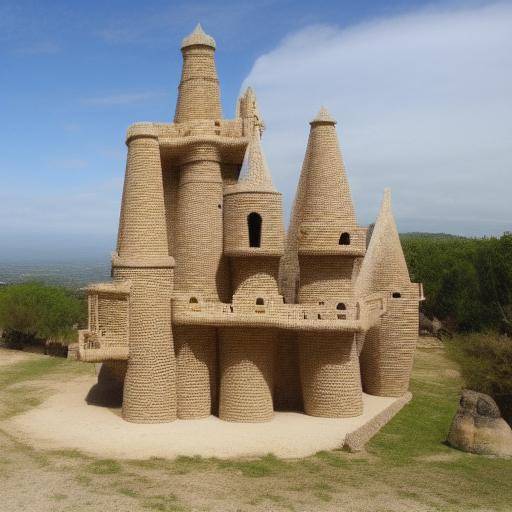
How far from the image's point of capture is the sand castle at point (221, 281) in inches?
687

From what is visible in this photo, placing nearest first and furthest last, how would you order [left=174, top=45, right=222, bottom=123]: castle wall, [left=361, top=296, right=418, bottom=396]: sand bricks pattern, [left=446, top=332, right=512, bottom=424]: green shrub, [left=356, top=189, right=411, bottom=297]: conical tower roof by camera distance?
[left=446, top=332, right=512, bottom=424]: green shrub → [left=174, top=45, right=222, bottom=123]: castle wall → [left=361, top=296, right=418, bottom=396]: sand bricks pattern → [left=356, top=189, right=411, bottom=297]: conical tower roof

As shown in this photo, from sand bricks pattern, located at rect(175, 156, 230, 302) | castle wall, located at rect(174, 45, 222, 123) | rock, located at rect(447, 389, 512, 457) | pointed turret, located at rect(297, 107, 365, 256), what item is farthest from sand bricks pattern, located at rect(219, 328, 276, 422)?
castle wall, located at rect(174, 45, 222, 123)

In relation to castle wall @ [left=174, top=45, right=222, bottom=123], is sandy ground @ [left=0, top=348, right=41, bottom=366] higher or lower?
lower

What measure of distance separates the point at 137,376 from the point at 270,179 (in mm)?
7460

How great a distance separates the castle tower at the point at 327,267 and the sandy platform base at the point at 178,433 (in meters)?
0.83

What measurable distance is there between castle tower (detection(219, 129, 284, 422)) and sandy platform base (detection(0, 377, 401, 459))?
0.71 m

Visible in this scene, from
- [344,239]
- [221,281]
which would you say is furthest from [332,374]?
[221,281]

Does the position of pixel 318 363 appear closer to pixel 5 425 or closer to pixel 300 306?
pixel 300 306

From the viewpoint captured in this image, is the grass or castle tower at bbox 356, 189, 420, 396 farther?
castle tower at bbox 356, 189, 420, 396

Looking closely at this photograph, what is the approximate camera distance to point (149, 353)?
57.0ft

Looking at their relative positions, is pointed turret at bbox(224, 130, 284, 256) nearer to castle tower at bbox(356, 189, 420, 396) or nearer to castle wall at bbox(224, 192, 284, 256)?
castle wall at bbox(224, 192, 284, 256)

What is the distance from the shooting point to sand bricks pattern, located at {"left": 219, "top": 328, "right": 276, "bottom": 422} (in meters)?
17.5

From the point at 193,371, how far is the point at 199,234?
4.47 meters

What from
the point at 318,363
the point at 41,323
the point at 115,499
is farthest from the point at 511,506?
the point at 41,323
